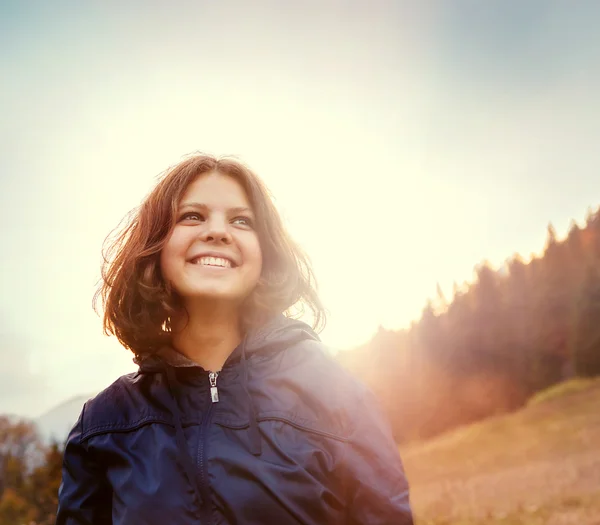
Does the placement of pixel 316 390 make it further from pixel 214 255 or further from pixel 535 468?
pixel 535 468

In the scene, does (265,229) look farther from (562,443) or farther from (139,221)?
(562,443)

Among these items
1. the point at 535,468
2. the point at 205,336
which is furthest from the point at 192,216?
the point at 535,468

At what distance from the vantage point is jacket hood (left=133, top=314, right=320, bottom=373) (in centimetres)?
171

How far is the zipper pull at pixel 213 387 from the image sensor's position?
162 cm

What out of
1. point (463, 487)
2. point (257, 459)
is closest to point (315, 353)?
point (257, 459)

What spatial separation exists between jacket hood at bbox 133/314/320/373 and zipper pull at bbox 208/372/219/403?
6cm

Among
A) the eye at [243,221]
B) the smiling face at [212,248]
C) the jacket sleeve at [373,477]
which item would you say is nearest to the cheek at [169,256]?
the smiling face at [212,248]

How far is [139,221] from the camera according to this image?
1.97 m

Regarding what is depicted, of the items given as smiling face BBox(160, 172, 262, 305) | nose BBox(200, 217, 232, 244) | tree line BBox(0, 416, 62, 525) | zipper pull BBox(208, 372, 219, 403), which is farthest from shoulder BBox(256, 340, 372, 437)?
tree line BBox(0, 416, 62, 525)

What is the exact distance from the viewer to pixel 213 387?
1643mm

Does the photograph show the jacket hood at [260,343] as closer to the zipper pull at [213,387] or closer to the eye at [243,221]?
the zipper pull at [213,387]

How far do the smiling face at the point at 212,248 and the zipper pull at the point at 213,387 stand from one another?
26cm

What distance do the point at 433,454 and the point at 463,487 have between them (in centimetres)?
419

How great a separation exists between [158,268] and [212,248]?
0.84 feet
